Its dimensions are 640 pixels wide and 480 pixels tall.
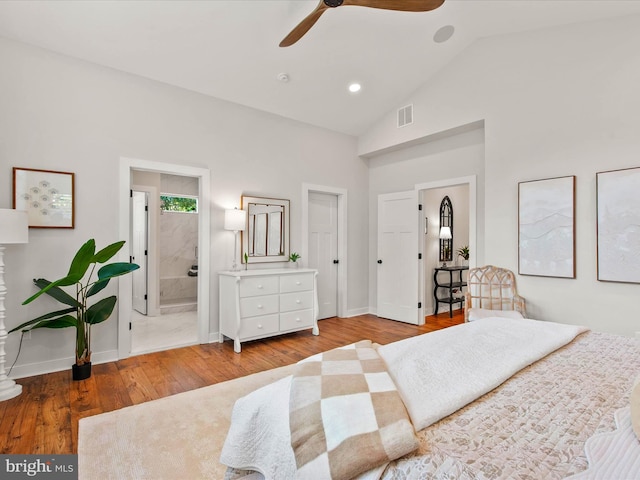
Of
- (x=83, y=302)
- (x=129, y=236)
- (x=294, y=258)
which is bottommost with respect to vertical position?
(x=83, y=302)

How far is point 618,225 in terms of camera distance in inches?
119

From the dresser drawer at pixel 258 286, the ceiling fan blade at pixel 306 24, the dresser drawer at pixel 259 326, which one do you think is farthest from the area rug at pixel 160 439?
the ceiling fan blade at pixel 306 24

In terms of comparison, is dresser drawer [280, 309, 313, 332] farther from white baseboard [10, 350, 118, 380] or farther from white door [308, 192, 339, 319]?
white baseboard [10, 350, 118, 380]

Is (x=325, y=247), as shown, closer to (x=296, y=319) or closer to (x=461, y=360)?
(x=296, y=319)

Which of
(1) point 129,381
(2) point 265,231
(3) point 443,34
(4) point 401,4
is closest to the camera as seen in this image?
(4) point 401,4

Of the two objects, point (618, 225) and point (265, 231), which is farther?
point (265, 231)

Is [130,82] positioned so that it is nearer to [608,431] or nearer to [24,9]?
[24,9]

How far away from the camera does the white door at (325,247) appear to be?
5184 millimetres

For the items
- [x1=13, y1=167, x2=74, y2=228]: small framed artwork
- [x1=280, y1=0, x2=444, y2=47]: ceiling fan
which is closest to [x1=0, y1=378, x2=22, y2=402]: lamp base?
[x1=13, y1=167, x2=74, y2=228]: small framed artwork

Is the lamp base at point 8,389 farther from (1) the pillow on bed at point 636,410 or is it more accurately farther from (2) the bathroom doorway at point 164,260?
(1) the pillow on bed at point 636,410

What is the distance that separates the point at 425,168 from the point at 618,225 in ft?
7.80

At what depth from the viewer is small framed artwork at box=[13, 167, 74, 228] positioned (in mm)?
2980

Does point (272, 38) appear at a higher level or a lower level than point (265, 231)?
higher

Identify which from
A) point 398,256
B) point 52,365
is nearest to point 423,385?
point 52,365
